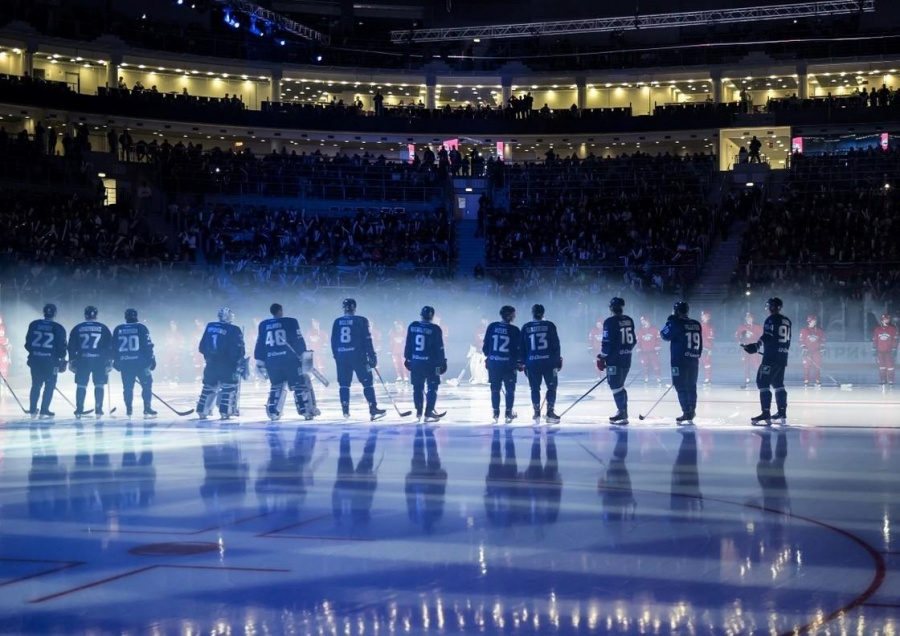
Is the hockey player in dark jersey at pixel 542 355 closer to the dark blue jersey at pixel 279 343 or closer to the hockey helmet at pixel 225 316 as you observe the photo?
the dark blue jersey at pixel 279 343

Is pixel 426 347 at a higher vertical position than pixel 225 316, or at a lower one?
lower

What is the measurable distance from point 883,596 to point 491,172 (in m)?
38.1

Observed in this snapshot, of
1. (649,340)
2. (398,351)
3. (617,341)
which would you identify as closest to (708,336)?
(649,340)

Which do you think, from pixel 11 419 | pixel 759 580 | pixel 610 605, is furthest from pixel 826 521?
pixel 11 419

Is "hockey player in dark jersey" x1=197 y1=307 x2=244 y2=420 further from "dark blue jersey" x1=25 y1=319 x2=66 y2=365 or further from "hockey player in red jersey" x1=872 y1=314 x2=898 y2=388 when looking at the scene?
"hockey player in red jersey" x1=872 y1=314 x2=898 y2=388

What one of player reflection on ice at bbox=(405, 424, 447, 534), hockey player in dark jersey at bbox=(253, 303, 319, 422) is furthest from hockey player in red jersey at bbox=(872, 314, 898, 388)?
player reflection on ice at bbox=(405, 424, 447, 534)

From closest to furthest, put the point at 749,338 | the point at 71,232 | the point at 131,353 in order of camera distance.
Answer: the point at 131,353 → the point at 749,338 → the point at 71,232

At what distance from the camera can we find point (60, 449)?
13.8m

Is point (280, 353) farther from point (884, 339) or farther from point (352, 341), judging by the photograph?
point (884, 339)

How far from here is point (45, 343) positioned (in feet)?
59.6

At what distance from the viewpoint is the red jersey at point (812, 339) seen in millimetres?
25750

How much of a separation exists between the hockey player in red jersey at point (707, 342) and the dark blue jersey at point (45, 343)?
15162 millimetres

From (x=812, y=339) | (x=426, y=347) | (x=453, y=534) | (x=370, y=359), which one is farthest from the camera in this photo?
(x=812, y=339)

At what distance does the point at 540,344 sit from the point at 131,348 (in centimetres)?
674
